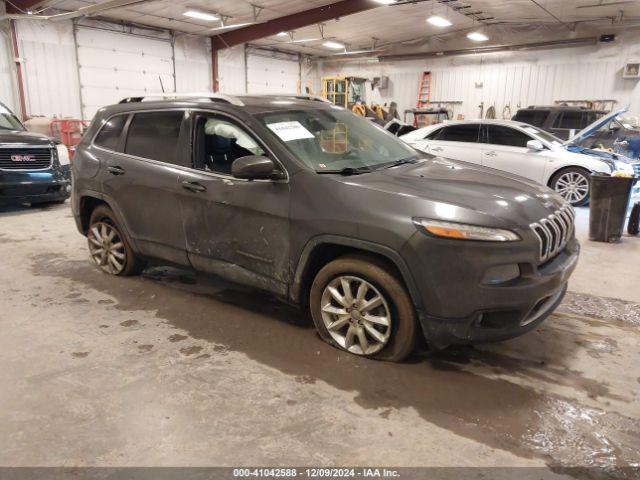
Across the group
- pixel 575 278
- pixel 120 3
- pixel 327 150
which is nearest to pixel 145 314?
pixel 327 150

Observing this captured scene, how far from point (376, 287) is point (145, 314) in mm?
2027

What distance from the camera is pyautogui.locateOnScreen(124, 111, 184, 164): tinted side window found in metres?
3.82

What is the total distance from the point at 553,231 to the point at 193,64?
57.5 feet

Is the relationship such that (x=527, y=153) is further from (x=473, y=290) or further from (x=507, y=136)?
(x=473, y=290)

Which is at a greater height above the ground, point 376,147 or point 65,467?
point 376,147

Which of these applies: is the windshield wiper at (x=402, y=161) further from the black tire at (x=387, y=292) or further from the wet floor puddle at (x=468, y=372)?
the wet floor puddle at (x=468, y=372)

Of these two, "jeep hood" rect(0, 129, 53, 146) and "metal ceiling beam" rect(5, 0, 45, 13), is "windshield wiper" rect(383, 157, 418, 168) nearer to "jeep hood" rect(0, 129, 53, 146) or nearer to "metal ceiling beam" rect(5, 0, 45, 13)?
"jeep hood" rect(0, 129, 53, 146)

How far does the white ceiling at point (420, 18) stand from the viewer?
1334 centimetres

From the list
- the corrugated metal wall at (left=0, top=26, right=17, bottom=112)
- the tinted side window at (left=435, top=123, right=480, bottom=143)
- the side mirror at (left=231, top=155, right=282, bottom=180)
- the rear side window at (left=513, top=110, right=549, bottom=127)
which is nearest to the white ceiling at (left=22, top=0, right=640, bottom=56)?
the corrugated metal wall at (left=0, top=26, right=17, bottom=112)

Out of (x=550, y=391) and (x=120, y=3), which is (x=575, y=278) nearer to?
(x=550, y=391)

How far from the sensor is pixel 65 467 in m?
2.19

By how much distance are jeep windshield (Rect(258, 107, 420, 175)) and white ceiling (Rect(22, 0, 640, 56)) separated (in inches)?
417

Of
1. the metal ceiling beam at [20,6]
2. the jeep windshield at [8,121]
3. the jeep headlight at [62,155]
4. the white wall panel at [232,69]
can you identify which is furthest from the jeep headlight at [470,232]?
the white wall panel at [232,69]

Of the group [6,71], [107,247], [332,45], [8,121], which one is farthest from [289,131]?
[332,45]
